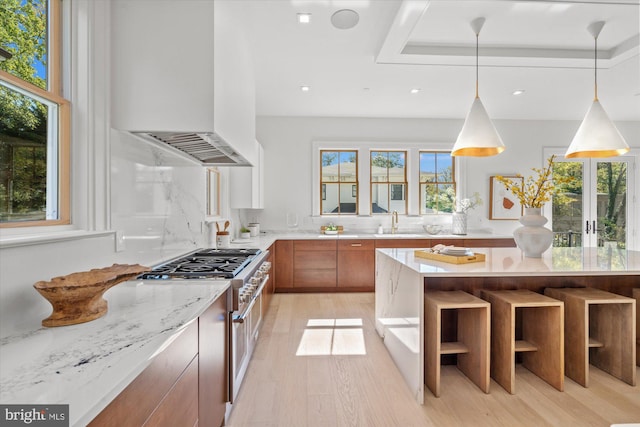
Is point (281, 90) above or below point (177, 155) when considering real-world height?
above

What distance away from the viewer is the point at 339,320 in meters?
3.38

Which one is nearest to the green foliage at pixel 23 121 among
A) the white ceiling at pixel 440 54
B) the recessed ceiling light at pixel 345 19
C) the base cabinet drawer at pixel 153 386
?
the base cabinet drawer at pixel 153 386

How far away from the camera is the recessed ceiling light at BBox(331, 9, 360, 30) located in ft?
7.89


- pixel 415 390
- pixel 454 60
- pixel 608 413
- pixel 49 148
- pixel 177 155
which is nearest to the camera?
pixel 49 148

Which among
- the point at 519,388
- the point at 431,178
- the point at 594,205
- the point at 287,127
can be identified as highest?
the point at 287,127

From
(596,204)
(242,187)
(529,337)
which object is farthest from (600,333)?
(596,204)

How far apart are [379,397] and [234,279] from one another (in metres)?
1.21

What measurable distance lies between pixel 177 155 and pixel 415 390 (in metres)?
2.32

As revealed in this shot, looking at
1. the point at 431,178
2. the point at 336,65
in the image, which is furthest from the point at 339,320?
the point at 431,178

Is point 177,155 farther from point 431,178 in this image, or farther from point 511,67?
point 431,178

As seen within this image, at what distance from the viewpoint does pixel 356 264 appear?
14.8ft

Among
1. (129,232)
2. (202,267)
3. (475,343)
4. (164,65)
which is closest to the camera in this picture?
(164,65)

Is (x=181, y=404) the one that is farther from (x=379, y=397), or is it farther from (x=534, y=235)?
Result: (x=534, y=235)

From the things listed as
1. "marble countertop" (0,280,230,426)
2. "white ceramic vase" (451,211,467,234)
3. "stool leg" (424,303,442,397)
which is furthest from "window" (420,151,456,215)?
"marble countertop" (0,280,230,426)
